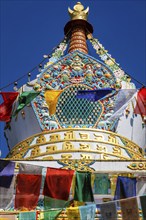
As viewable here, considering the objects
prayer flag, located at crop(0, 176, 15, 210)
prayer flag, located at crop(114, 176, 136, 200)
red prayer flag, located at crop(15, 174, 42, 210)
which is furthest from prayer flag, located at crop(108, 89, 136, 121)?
prayer flag, located at crop(0, 176, 15, 210)

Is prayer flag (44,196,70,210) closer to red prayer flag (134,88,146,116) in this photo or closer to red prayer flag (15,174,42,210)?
red prayer flag (15,174,42,210)

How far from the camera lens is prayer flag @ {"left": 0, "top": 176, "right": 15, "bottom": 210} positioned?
973cm

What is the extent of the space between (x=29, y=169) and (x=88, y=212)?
1.92 m

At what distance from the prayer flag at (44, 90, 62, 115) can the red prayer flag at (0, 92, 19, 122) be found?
1389 millimetres

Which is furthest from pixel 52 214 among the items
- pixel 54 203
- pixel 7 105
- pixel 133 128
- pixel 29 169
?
pixel 7 105

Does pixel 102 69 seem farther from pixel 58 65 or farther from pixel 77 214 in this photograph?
pixel 77 214

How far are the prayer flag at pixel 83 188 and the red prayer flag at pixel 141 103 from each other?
491 centimetres

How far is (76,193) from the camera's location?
372 inches

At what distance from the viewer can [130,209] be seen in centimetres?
833

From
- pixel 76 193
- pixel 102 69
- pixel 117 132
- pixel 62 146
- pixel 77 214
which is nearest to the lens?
pixel 77 214

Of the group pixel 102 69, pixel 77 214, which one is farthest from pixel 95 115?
pixel 77 214

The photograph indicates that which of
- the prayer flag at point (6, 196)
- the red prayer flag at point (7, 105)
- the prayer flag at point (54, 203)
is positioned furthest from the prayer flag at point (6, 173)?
the red prayer flag at point (7, 105)

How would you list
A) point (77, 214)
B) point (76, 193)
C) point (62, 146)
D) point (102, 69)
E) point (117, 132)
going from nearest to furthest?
point (77, 214) < point (76, 193) < point (62, 146) < point (117, 132) < point (102, 69)

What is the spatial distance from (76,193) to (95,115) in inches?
202
